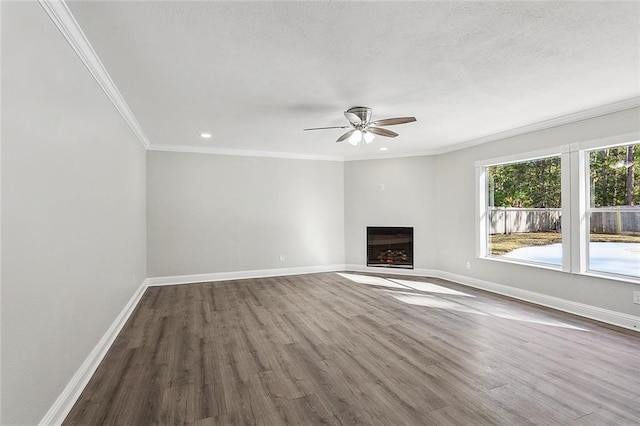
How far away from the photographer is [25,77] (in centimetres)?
158

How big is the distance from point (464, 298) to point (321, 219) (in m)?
3.16

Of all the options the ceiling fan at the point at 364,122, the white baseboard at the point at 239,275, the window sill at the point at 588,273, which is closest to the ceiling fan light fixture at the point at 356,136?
the ceiling fan at the point at 364,122

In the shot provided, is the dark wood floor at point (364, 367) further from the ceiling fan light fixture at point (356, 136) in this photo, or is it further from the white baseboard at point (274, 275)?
the ceiling fan light fixture at point (356, 136)

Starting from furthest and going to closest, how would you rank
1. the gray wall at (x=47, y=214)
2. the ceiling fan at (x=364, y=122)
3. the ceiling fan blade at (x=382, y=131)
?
the ceiling fan blade at (x=382, y=131), the ceiling fan at (x=364, y=122), the gray wall at (x=47, y=214)

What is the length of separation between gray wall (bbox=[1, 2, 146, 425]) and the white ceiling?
0.39 metres

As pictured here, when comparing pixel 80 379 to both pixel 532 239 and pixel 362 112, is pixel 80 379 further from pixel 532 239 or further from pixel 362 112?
pixel 532 239

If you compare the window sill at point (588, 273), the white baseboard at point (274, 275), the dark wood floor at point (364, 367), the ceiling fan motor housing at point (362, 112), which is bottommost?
the dark wood floor at point (364, 367)

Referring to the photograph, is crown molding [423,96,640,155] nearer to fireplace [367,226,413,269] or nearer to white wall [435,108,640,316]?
white wall [435,108,640,316]

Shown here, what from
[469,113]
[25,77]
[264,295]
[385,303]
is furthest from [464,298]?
[25,77]

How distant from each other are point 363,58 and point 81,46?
205cm

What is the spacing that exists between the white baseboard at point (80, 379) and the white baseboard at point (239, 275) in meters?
2.01

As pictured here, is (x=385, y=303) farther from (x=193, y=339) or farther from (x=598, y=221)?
(x=598, y=221)

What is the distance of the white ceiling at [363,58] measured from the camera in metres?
1.93

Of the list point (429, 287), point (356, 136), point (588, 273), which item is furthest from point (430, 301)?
point (356, 136)
